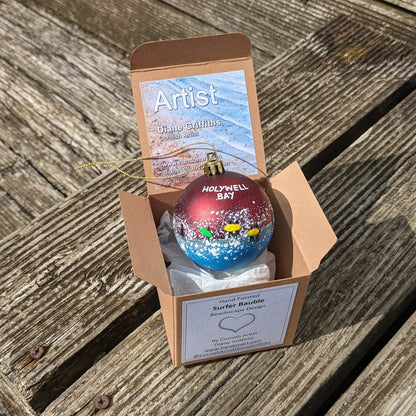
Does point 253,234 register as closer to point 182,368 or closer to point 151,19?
point 182,368

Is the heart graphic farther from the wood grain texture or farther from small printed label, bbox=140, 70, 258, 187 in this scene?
the wood grain texture

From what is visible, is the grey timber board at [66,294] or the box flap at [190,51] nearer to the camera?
the grey timber board at [66,294]

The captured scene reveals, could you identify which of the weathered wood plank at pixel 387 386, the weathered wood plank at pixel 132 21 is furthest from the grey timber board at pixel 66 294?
the weathered wood plank at pixel 132 21

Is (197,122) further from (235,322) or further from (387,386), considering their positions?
(387,386)

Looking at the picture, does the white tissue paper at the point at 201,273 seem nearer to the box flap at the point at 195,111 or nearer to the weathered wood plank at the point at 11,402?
the box flap at the point at 195,111

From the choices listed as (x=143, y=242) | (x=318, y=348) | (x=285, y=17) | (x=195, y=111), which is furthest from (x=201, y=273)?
(x=285, y=17)

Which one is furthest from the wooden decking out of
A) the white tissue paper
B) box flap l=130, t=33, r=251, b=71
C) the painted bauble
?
box flap l=130, t=33, r=251, b=71

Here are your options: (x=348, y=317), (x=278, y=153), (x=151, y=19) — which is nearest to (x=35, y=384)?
(x=348, y=317)
